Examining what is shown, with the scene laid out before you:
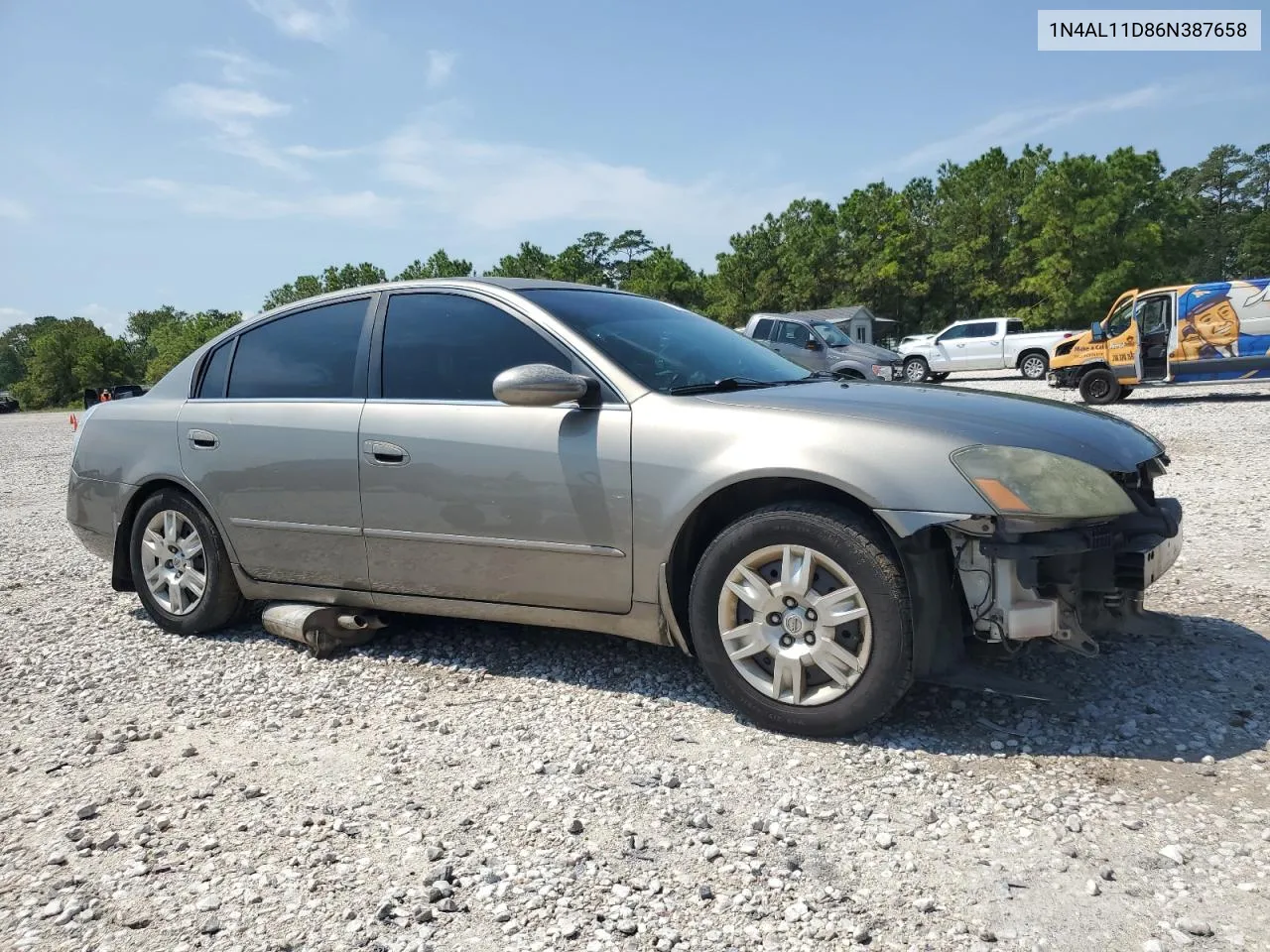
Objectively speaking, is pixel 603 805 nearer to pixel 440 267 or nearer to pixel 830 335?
pixel 830 335

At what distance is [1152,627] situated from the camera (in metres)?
3.48

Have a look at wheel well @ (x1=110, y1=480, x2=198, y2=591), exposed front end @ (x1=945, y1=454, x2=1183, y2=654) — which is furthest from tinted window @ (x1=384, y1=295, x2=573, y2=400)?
exposed front end @ (x1=945, y1=454, x2=1183, y2=654)

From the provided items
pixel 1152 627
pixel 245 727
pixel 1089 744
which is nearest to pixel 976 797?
pixel 1089 744

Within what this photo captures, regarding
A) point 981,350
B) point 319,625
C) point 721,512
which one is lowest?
point 319,625

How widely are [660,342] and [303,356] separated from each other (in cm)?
175

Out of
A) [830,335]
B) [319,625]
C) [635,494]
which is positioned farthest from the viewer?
[830,335]

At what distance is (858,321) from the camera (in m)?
49.2

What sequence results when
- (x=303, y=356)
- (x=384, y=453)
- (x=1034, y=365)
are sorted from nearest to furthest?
(x=384, y=453) → (x=303, y=356) → (x=1034, y=365)

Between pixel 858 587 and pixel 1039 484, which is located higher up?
pixel 1039 484

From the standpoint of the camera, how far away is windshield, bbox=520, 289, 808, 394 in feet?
12.0

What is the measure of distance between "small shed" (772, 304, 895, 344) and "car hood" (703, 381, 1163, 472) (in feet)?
143

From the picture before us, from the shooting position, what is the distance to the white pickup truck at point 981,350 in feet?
81.8

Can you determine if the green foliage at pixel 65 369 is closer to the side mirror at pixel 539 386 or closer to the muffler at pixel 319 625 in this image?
the muffler at pixel 319 625

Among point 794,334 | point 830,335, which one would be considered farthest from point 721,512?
point 830,335
